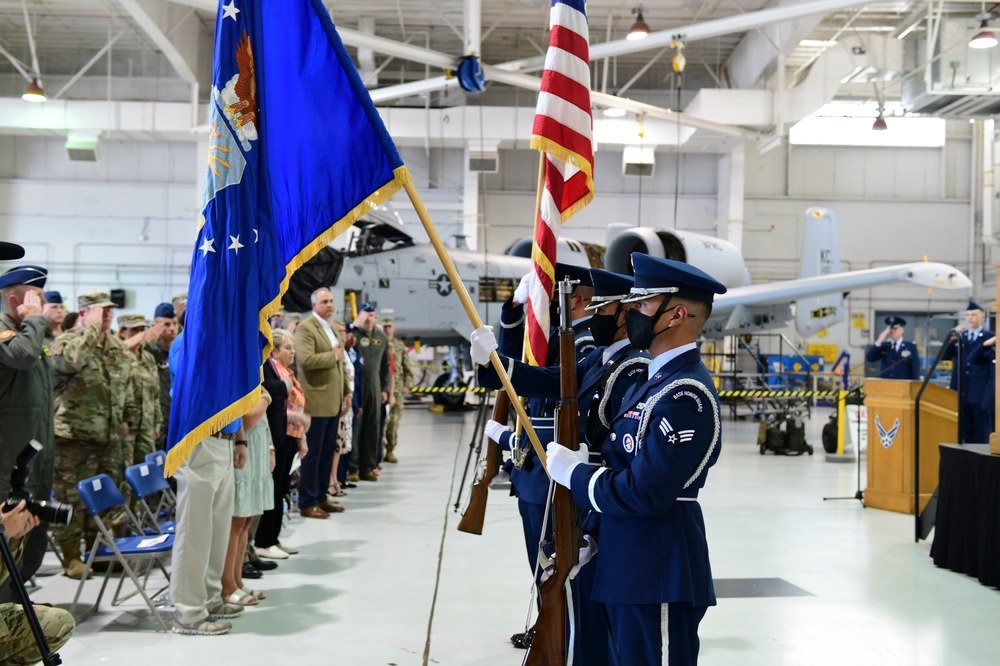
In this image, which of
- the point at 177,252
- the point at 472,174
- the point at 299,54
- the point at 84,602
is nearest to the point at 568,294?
the point at 299,54

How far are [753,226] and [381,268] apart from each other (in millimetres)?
12684

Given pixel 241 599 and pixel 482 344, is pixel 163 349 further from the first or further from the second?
pixel 482 344

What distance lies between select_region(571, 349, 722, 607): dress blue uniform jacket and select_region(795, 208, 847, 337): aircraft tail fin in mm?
14026

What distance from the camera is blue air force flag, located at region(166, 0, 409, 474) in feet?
9.53

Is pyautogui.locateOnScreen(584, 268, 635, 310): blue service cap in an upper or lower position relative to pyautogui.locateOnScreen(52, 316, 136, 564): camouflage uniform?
upper

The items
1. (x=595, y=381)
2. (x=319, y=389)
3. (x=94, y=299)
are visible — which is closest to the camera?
(x=595, y=381)

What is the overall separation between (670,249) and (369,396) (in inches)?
199

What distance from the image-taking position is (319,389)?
6.53 m

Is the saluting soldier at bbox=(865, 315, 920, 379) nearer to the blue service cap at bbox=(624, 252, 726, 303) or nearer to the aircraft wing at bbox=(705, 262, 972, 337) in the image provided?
the aircraft wing at bbox=(705, 262, 972, 337)

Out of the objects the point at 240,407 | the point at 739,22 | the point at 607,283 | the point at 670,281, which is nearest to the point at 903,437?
the point at 607,283

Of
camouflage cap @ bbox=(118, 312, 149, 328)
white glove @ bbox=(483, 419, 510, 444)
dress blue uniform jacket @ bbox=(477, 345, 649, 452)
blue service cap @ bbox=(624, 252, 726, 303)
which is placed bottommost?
white glove @ bbox=(483, 419, 510, 444)

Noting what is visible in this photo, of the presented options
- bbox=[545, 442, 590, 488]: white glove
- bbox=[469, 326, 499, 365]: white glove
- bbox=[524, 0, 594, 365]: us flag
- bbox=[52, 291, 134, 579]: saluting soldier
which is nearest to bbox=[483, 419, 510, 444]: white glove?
bbox=[524, 0, 594, 365]: us flag

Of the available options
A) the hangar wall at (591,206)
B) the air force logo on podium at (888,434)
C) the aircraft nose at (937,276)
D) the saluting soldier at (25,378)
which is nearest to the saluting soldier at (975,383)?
the aircraft nose at (937,276)

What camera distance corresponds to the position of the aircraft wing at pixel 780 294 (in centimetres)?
1003
